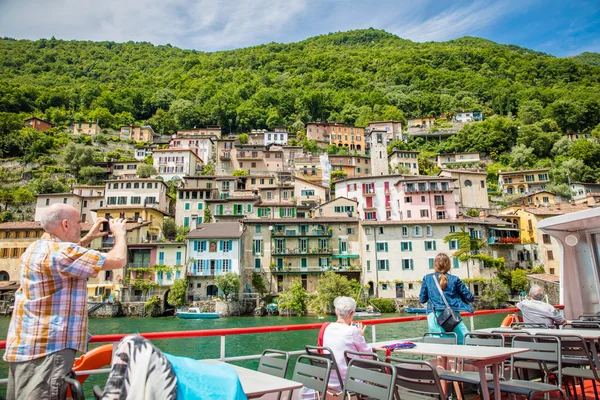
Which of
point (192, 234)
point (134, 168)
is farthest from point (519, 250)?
point (134, 168)

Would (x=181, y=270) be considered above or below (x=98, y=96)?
below

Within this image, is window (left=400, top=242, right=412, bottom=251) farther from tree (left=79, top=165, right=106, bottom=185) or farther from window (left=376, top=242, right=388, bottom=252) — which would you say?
tree (left=79, top=165, right=106, bottom=185)

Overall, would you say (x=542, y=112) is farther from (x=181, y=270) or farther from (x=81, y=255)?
(x=81, y=255)

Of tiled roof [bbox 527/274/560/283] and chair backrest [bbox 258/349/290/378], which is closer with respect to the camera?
chair backrest [bbox 258/349/290/378]

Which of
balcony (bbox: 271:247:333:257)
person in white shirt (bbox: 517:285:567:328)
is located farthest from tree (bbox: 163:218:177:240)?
person in white shirt (bbox: 517:285:567:328)

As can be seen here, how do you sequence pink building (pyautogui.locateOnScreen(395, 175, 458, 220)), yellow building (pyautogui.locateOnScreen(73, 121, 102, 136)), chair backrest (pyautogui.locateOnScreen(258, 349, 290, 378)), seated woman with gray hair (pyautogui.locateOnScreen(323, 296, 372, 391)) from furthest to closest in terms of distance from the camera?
yellow building (pyautogui.locateOnScreen(73, 121, 102, 136)) < pink building (pyautogui.locateOnScreen(395, 175, 458, 220)) < seated woman with gray hair (pyautogui.locateOnScreen(323, 296, 372, 391)) < chair backrest (pyautogui.locateOnScreen(258, 349, 290, 378))

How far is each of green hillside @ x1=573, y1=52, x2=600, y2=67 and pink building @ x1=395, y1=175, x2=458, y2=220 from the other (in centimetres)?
16809

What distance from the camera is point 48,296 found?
287cm

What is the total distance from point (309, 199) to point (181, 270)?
20.5m

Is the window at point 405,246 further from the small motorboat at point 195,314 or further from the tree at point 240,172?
the tree at point 240,172

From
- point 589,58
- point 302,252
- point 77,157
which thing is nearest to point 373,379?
point 302,252

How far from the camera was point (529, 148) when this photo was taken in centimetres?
7594

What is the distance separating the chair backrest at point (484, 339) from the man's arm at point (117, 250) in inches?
169

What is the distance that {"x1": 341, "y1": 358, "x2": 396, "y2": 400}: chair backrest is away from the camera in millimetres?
3068
